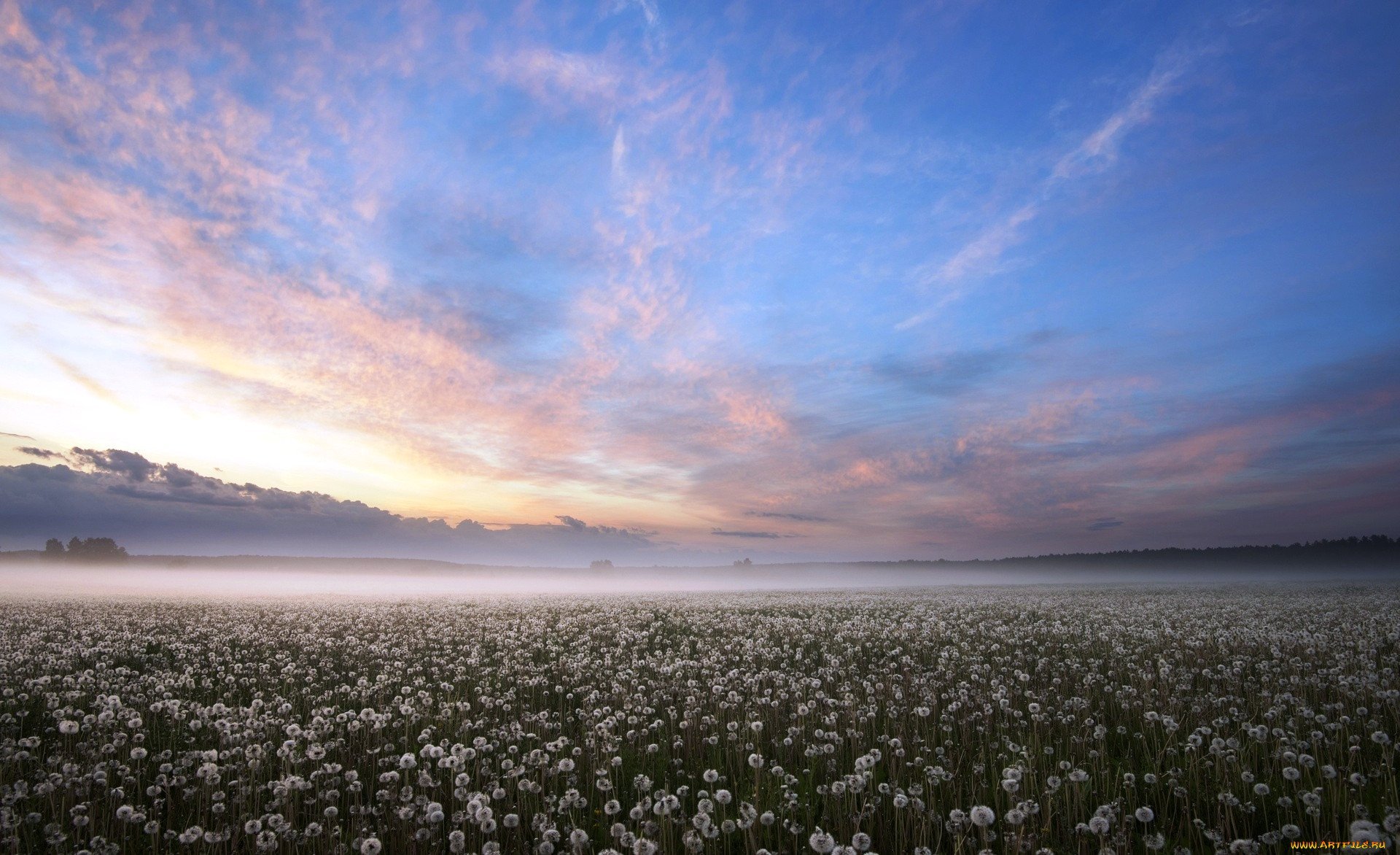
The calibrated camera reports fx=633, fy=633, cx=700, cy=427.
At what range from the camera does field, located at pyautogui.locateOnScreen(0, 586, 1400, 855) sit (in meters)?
6.21

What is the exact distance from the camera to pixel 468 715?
1071cm

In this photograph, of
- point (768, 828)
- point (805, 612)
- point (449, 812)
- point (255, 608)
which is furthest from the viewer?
point (255, 608)

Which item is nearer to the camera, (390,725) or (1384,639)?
(390,725)

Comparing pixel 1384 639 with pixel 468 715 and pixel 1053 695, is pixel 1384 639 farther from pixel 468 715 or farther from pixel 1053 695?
pixel 468 715

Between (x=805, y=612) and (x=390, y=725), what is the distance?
2052 cm

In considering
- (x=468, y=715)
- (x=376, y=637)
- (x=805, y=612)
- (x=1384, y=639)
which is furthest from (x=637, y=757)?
(x=1384, y=639)

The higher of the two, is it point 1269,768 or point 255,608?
point 1269,768

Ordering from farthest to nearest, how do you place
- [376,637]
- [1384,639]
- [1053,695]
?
[376,637] < [1384,639] < [1053,695]

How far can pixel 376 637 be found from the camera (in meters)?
19.3

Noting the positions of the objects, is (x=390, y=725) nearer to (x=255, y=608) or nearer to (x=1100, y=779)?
(x=1100, y=779)

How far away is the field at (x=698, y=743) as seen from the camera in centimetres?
621

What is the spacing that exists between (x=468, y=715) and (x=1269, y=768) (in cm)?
1129

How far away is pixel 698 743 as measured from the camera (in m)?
9.34

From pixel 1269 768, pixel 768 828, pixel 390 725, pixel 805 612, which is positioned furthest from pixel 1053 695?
pixel 805 612
